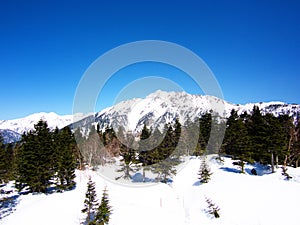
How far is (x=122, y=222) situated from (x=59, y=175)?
57.4ft

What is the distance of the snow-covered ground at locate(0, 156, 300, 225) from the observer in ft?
82.9

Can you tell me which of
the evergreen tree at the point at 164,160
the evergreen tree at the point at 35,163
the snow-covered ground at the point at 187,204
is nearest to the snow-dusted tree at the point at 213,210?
the snow-covered ground at the point at 187,204

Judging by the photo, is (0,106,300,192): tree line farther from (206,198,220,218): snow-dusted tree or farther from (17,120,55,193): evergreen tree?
(206,198,220,218): snow-dusted tree

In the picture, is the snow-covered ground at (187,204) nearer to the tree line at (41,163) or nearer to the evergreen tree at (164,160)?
the tree line at (41,163)

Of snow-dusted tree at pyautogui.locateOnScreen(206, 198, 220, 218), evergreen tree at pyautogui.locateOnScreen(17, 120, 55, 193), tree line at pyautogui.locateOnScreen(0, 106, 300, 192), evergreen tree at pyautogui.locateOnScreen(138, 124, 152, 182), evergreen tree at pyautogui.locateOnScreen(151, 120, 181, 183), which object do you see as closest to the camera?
snow-dusted tree at pyautogui.locateOnScreen(206, 198, 220, 218)

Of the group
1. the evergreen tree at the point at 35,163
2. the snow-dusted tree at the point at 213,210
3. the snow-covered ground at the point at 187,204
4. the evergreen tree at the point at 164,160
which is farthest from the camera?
the evergreen tree at the point at 164,160

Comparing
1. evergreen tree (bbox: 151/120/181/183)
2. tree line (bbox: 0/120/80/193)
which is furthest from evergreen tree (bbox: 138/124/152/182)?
tree line (bbox: 0/120/80/193)

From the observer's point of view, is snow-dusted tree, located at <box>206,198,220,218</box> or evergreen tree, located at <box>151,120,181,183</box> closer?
snow-dusted tree, located at <box>206,198,220,218</box>

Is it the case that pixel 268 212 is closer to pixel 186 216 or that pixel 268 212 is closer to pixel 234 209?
pixel 234 209

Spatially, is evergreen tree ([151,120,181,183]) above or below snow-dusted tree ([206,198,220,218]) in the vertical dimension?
above

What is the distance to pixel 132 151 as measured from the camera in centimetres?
4628

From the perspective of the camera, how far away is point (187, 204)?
33.1 metres

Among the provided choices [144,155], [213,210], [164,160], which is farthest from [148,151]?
[213,210]

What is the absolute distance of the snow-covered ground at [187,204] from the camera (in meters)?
25.3
